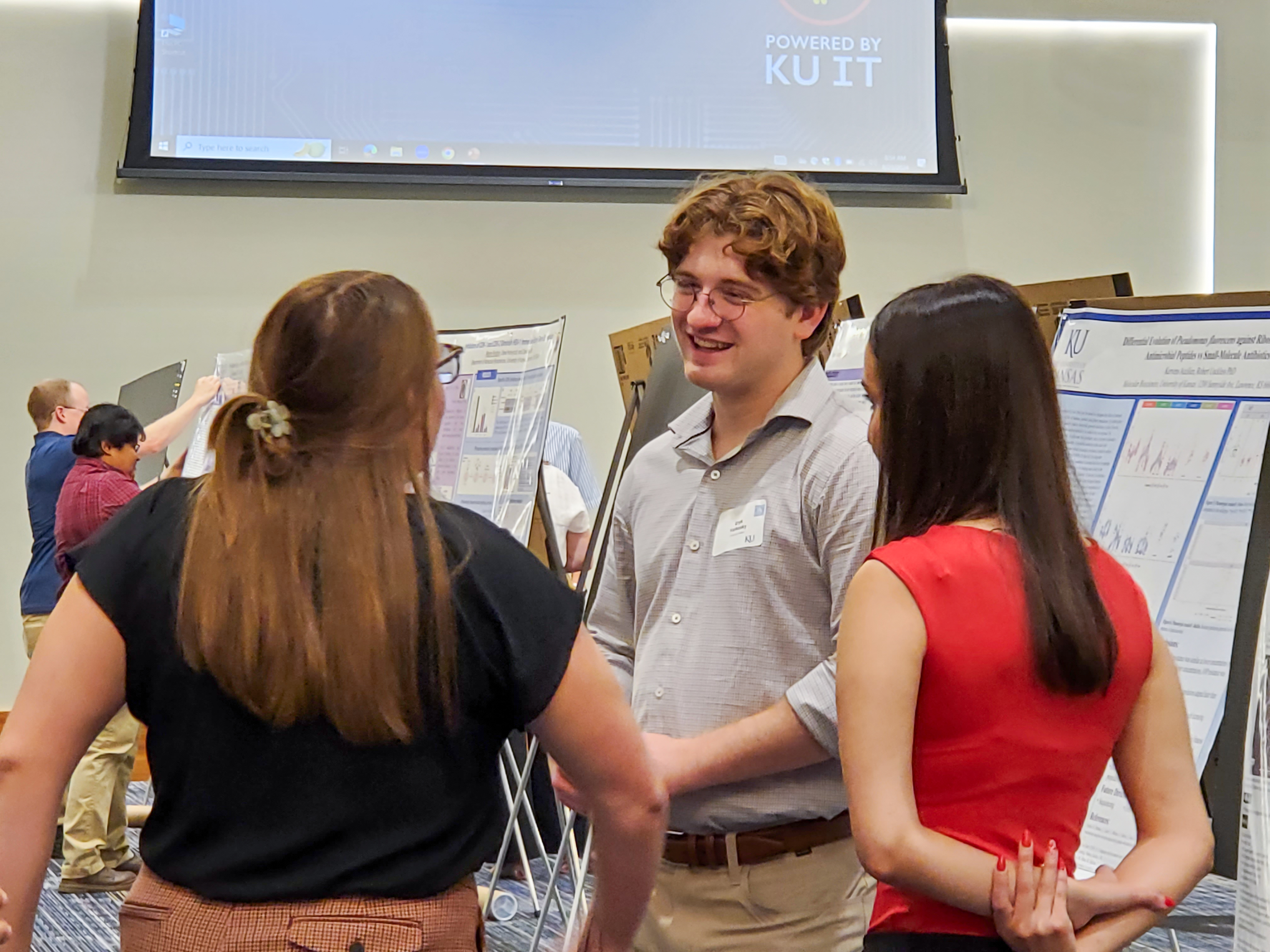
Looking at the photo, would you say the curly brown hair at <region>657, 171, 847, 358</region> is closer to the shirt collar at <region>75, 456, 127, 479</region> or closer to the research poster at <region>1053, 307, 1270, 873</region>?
the research poster at <region>1053, 307, 1270, 873</region>

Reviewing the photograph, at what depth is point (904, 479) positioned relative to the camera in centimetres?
122

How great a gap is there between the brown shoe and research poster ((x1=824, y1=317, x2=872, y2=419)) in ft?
9.02

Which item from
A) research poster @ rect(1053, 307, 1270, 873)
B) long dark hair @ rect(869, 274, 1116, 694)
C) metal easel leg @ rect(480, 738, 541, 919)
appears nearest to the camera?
long dark hair @ rect(869, 274, 1116, 694)

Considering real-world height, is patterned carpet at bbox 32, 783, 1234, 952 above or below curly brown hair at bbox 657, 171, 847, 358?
below

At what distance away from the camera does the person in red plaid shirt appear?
3.94 m

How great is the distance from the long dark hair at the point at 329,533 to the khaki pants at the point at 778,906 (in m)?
0.54

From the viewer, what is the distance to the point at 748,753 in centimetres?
144

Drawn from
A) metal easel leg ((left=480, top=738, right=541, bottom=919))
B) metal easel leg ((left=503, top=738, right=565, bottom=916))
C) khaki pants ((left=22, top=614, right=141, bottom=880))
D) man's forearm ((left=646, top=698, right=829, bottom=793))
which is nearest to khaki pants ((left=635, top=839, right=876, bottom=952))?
man's forearm ((left=646, top=698, right=829, bottom=793))

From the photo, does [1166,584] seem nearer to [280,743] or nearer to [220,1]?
[280,743]

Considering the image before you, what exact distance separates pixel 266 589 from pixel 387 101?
4.50 m

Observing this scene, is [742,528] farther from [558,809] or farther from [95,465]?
[95,465]

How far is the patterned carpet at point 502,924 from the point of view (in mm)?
3268

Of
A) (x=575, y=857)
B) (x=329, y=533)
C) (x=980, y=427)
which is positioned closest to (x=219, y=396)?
(x=575, y=857)

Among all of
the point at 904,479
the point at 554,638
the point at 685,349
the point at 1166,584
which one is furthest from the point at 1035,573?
the point at 1166,584
